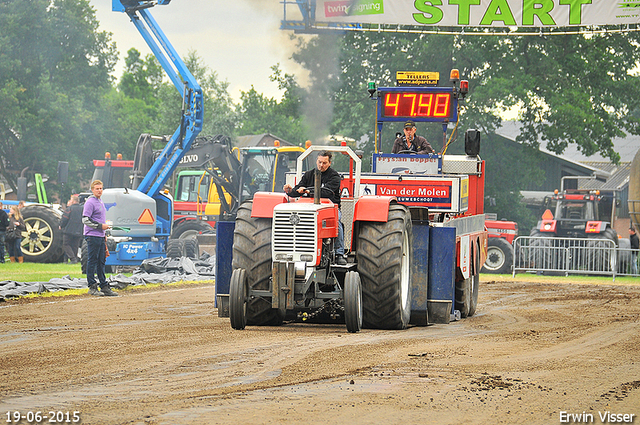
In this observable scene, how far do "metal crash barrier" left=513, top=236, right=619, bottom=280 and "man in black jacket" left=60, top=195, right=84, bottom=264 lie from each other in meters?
12.1

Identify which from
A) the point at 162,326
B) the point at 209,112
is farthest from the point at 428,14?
the point at 209,112

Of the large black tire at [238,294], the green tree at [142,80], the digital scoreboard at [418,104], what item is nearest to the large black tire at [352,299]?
the large black tire at [238,294]

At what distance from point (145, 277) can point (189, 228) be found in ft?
24.6

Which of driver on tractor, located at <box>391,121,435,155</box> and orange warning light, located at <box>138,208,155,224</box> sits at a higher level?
driver on tractor, located at <box>391,121,435,155</box>

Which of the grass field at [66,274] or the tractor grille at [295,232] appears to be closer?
the tractor grille at [295,232]

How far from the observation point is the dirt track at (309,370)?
19.6 ft

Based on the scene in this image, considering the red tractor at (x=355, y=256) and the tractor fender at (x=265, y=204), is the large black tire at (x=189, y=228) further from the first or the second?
the tractor fender at (x=265, y=204)

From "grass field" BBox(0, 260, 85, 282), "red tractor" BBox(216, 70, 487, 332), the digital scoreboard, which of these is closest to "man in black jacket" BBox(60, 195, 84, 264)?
"grass field" BBox(0, 260, 85, 282)

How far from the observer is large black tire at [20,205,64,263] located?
79.5 ft

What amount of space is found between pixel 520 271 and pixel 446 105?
13.4 metres

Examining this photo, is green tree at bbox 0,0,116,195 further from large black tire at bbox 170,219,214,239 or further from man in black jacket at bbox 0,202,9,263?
man in black jacket at bbox 0,202,9,263

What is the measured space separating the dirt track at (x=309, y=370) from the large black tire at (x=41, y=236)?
40.6ft

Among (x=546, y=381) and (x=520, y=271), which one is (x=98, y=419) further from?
(x=520, y=271)

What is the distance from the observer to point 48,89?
154 feet
